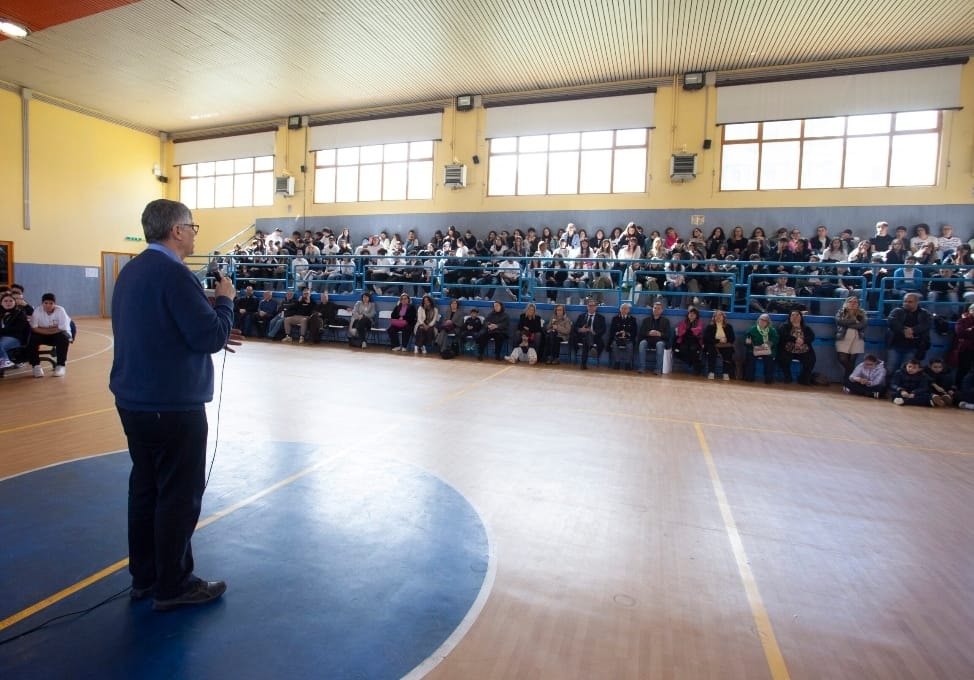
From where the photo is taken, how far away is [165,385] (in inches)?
84.8

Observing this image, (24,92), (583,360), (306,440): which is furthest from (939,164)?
(24,92)

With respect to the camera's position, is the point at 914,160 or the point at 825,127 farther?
the point at 825,127

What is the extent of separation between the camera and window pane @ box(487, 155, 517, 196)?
52.4 feet

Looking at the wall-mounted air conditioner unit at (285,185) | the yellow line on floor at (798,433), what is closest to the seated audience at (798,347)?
the yellow line on floor at (798,433)

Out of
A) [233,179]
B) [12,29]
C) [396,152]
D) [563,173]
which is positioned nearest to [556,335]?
[563,173]

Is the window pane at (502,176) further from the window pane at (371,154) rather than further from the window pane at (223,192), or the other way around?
the window pane at (223,192)

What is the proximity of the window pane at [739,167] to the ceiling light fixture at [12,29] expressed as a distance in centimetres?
Result: 1364

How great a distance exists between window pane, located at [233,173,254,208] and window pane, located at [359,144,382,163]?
470cm

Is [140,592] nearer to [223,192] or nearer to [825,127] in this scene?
[825,127]

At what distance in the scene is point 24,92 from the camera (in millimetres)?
16234

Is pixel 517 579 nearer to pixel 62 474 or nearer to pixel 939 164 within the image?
pixel 62 474

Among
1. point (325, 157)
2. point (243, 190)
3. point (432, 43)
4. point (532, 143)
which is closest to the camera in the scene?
point (432, 43)

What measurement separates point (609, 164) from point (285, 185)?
10886mm

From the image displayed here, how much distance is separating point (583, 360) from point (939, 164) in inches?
373
